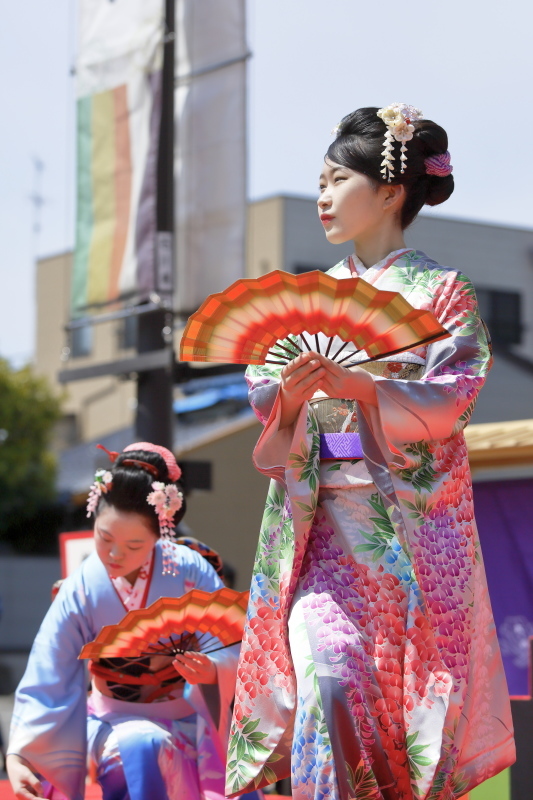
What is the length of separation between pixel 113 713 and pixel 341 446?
149cm

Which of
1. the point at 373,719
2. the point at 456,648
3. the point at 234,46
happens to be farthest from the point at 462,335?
the point at 234,46

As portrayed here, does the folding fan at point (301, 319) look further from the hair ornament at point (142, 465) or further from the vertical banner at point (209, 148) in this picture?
the vertical banner at point (209, 148)

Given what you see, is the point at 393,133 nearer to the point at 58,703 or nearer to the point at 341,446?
the point at 341,446

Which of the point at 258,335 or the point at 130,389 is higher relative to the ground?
the point at 258,335

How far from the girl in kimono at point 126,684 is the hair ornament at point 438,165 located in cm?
142

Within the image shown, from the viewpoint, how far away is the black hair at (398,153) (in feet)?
9.03

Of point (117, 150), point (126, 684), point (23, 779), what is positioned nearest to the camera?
point (23, 779)

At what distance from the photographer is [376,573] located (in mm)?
2492

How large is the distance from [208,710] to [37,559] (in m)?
21.1

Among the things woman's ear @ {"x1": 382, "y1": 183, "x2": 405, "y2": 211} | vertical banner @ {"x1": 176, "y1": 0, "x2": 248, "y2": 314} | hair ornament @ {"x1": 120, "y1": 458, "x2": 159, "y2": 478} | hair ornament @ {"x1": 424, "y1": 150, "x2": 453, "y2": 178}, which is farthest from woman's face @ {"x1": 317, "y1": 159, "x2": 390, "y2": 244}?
vertical banner @ {"x1": 176, "y1": 0, "x2": 248, "y2": 314}

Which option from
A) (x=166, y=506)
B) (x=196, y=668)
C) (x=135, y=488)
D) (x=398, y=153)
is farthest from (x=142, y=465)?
(x=398, y=153)

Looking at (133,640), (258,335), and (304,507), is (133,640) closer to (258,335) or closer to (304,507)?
(304,507)

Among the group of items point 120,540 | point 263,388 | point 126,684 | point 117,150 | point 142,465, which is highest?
point 117,150

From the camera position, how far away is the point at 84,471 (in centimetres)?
2450
